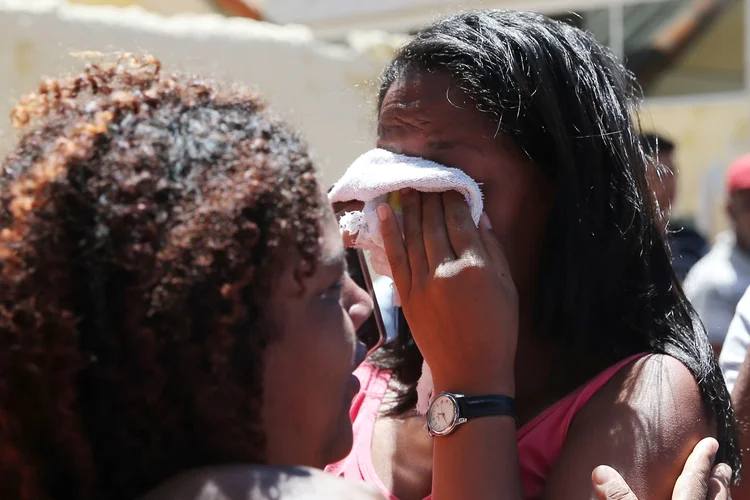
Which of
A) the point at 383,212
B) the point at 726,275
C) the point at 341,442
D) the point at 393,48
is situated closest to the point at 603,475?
the point at 341,442

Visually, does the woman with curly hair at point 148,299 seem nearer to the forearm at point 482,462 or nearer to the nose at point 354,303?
the nose at point 354,303

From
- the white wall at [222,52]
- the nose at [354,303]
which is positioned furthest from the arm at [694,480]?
the white wall at [222,52]

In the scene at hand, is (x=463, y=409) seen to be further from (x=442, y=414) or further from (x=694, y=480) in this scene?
(x=694, y=480)

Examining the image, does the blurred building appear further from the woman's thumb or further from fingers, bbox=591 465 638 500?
fingers, bbox=591 465 638 500

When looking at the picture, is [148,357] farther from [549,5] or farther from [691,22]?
[691,22]

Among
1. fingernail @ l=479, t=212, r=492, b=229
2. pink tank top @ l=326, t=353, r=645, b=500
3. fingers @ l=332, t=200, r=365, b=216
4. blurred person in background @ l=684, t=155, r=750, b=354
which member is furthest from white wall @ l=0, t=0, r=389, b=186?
pink tank top @ l=326, t=353, r=645, b=500

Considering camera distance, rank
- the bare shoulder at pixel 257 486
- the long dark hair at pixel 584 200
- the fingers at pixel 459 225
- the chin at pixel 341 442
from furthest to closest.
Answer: the long dark hair at pixel 584 200 < the fingers at pixel 459 225 < the chin at pixel 341 442 < the bare shoulder at pixel 257 486

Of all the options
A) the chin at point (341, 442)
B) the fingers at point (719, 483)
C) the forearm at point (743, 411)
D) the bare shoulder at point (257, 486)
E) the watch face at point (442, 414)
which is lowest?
the forearm at point (743, 411)

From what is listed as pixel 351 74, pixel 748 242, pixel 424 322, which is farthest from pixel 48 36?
pixel 424 322

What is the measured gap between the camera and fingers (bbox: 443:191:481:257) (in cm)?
162

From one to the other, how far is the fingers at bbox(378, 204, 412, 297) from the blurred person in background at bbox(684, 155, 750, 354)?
101 inches

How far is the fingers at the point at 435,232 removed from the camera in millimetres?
1629

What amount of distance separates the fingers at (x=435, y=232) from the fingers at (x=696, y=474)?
0.53 metres

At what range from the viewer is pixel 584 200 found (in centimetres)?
174
